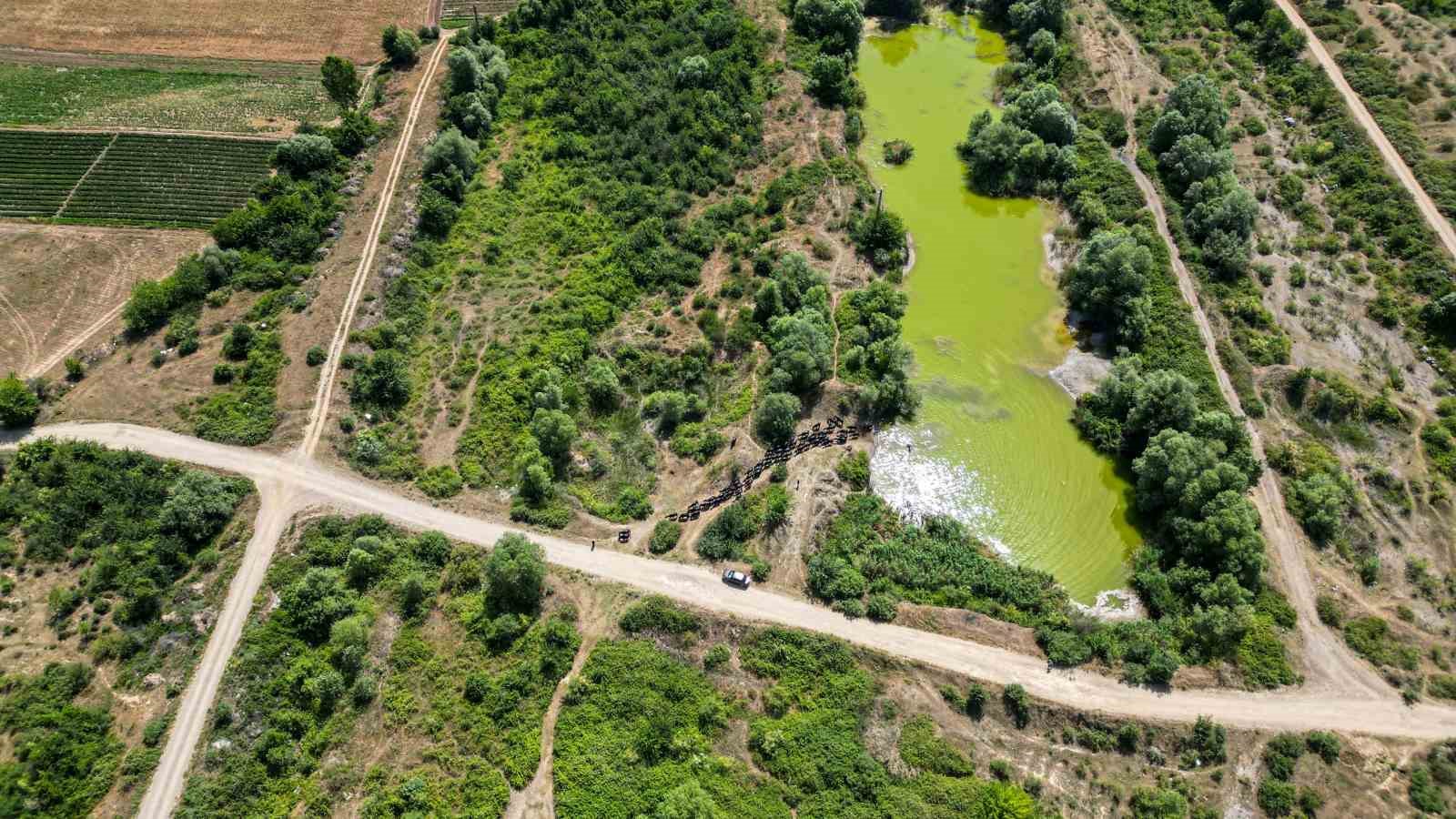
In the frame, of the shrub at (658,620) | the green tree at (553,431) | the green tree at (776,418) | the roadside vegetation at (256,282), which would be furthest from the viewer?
the roadside vegetation at (256,282)

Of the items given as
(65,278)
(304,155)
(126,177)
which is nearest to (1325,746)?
(304,155)

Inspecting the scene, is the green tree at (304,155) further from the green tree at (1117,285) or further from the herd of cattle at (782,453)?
the green tree at (1117,285)

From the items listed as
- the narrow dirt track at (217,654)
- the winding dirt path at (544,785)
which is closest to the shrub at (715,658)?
the winding dirt path at (544,785)

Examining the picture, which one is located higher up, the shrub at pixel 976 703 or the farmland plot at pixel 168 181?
→ the farmland plot at pixel 168 181

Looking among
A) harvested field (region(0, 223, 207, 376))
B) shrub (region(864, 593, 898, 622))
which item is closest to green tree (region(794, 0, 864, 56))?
shrub (region(864, 593, 898, 622))

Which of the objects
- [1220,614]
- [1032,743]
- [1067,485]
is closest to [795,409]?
[1067,485]
